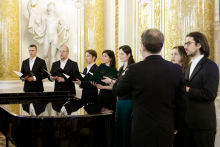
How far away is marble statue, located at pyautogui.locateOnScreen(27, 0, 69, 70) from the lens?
7844 millimetres

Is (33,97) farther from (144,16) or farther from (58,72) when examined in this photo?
(144,16)

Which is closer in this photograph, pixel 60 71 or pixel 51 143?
pixel 51 143

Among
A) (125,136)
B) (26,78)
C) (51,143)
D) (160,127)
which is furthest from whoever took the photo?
(26,78)

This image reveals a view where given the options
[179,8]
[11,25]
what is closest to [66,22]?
[11,25]

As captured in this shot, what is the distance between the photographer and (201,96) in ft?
7.32

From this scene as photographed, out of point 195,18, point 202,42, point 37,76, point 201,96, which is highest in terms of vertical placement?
point 195,18

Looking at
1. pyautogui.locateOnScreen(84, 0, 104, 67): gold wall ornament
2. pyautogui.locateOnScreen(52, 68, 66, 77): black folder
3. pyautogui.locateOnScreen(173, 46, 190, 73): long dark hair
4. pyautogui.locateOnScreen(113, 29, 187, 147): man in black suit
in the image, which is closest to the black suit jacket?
pyautogui.locateOnScreen(52, 68, 66, 77): black folder

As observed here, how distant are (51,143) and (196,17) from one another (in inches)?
98.8

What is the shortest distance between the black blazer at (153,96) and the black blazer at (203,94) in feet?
1.38

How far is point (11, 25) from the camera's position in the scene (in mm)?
7602

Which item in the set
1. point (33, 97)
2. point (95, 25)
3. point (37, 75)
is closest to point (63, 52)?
point (37, 75)

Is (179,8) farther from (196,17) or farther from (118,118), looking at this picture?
(118,118)

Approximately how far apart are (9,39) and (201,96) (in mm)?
6762

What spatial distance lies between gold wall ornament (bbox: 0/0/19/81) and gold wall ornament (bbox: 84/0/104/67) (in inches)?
86.9
